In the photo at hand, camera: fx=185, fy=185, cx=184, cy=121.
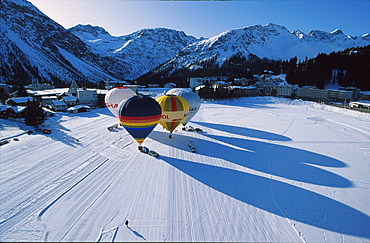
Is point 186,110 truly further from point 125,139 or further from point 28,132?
point 28,132

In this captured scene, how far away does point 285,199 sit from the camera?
33.3 feet

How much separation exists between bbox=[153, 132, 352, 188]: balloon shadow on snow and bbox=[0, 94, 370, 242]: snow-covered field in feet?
0.28

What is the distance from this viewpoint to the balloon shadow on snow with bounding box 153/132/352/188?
12482mm

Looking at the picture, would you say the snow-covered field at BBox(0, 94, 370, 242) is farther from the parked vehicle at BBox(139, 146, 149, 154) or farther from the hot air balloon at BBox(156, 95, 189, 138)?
the hot air balloon at BBox(156, 95, 189, 138)

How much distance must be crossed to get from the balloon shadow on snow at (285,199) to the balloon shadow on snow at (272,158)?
1.67 m

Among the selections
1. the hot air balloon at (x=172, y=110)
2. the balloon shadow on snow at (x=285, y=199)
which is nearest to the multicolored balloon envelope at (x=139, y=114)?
the hot air balloon at (x=172, y=110)

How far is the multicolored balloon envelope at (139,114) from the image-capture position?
1397cm

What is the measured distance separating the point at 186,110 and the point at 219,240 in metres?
11.7

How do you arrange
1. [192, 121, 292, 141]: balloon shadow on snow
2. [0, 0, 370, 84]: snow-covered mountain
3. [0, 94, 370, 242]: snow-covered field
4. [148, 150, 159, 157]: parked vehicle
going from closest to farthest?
[0, 94, 370, 242]: snow-covered field, [148, 150, 159, 157]: parked vehicle, [192, 121, 292, 141]: balloon shadow on snow, [0, 0, 370, 84]: snow-covered mountain

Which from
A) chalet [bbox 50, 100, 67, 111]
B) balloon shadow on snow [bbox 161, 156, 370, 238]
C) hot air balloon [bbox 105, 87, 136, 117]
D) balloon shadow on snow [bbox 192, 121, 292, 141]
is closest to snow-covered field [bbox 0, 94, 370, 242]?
balloon shadow on snow [bbox 161, 156, 370, 238]

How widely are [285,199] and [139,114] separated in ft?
35.5

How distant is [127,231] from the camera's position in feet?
25.5

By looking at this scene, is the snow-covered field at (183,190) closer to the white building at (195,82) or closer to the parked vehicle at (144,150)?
the parked vehicle at (144,150)

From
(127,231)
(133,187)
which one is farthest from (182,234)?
(133,187)
